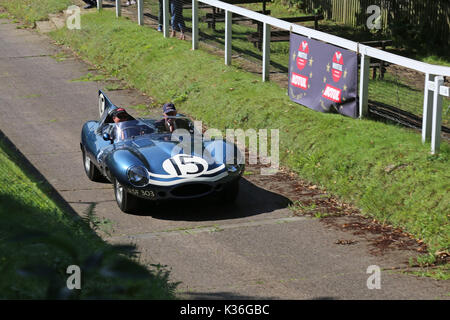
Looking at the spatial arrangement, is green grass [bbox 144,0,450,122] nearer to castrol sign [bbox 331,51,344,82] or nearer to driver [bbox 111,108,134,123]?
castrol sign [bbox 331,51,344,82]

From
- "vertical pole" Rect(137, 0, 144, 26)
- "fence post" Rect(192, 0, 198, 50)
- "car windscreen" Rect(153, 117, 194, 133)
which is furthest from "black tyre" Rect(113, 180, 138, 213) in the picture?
"vertical pole" Rect(137, 0, 144, 26)

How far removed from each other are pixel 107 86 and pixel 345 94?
7.64 m

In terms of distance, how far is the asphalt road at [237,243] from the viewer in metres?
8.24

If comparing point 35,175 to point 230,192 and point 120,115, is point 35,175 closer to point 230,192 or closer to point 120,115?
point 120,115

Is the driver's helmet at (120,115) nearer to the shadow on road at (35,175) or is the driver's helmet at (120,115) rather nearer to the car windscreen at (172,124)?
the car windscreen at (172,124)

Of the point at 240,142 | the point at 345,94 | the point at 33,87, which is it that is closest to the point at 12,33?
the point at 33,87

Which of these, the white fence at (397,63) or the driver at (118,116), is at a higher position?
the white fence at (397,63)

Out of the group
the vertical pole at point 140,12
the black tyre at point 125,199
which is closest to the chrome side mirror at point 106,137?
the black tyre at point 125,199

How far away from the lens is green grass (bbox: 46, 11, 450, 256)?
10227 mm

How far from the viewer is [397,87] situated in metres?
13.0

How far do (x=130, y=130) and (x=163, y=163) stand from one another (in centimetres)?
158

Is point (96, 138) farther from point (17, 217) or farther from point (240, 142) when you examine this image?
point (17, 217)

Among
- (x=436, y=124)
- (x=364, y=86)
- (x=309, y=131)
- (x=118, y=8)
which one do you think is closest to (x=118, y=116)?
(x=309, y=131)

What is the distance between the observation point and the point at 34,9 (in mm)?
25953
